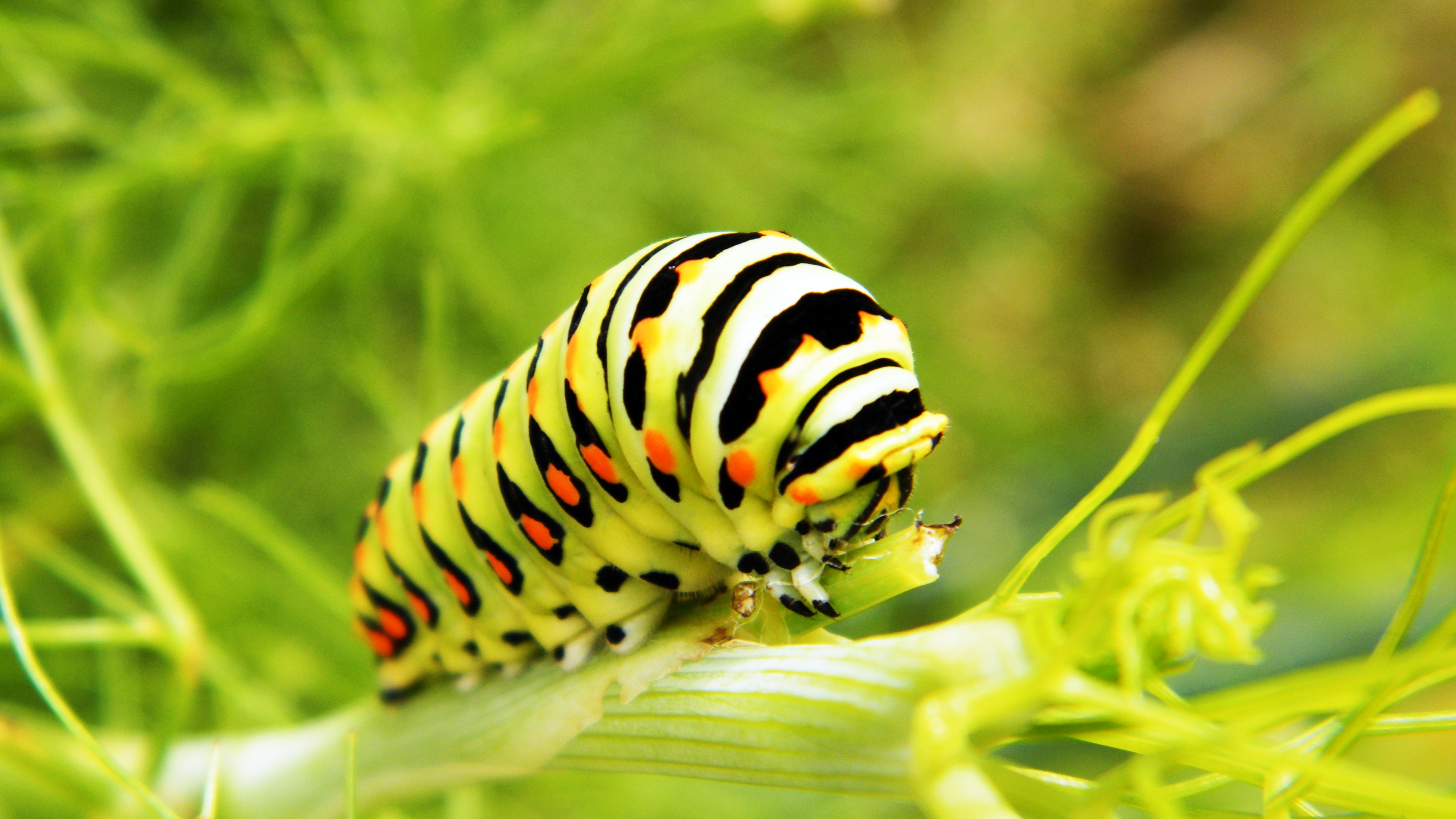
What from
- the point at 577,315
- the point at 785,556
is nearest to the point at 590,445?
the point at 577,315

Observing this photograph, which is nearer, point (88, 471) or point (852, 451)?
point (852, 451)

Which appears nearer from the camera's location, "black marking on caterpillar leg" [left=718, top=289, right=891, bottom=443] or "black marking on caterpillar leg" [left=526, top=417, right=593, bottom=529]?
"black marking on caterpillar leg" [left=718, top=289, right=891, bottom=443]

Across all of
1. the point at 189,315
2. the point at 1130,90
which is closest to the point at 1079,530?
the point at 1130,90

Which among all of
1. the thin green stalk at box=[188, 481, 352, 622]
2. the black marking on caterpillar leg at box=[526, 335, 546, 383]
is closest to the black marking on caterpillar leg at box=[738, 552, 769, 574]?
the black marking on caterpillar leg at box=[526, 335, 546, 383]

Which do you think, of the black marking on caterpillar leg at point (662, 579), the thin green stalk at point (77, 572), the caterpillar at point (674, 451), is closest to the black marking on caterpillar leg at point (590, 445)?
the caterpillar at point (674, 451)

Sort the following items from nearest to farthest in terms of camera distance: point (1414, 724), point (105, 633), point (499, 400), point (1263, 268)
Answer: point (1263, 268), point (1414, 724), point (499, 400), point (105, 633)

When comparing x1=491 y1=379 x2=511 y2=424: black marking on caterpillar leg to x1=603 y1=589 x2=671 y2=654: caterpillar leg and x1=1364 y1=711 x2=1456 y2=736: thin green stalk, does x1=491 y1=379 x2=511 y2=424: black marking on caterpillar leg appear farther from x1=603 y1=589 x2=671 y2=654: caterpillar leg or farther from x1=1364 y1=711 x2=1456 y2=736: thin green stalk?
x1=1364 y1=711 x2=1456 y2=736: thin green stalk

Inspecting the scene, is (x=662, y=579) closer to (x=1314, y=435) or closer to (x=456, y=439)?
(x=456, y=439)
